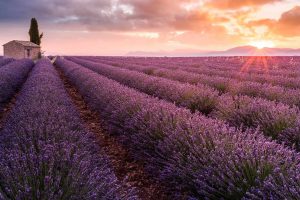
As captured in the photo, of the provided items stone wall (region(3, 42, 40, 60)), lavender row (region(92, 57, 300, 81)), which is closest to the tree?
stone wall (region(3, 42, 40, 60))

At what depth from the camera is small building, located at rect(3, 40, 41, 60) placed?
44.1 m

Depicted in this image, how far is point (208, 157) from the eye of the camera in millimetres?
3426

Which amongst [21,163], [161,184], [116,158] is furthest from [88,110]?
[21,163]

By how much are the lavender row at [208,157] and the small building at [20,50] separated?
4088cm

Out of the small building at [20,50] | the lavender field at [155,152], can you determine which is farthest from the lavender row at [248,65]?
the small building at [20,50]

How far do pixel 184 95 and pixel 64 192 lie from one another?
5483mm

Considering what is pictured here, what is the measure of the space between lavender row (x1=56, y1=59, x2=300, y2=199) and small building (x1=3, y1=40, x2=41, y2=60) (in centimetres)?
4088

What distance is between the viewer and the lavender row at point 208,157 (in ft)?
9.29

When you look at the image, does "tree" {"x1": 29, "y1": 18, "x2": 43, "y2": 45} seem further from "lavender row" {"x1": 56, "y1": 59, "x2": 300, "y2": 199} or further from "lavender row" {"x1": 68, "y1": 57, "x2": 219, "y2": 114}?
"lavender row" {"x1": 56, "y1": 59, "x2": 300, "y2": 199}

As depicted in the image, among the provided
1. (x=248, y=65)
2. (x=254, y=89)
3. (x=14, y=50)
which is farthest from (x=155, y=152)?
(x=14, y=50)

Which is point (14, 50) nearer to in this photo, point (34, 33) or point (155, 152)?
point (34, 33)

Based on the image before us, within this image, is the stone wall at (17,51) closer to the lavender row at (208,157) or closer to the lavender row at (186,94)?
the lavender row at (186,94)

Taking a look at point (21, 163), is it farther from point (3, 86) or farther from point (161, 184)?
point (3, 86)

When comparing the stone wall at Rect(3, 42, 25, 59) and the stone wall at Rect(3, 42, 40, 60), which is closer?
the stone wall at Rect(3, 42, 40, 60)
